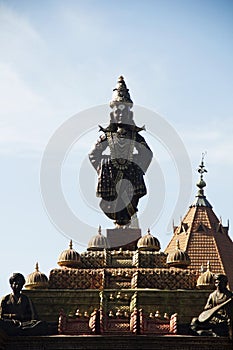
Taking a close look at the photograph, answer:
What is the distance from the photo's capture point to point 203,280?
130 feet

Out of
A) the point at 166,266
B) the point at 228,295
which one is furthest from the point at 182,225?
the point at 228,295

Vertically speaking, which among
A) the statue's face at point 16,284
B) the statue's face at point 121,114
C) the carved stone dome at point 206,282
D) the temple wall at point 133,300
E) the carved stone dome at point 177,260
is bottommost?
the statue's face at point 16,284

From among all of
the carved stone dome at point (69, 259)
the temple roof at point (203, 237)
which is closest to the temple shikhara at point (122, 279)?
the carved stone dome at point (69, 259)

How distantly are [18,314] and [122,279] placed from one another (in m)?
6.94

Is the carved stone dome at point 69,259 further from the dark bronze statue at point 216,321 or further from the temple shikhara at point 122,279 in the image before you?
the dark bronze statue at point 216,321

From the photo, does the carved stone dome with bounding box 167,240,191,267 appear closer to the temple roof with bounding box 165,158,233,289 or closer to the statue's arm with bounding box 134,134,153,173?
the statue's arm with bounding box 134,134,153,173

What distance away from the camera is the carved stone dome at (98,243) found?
143ft

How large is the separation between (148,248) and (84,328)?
948 cm

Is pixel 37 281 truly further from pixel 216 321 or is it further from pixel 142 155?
pixel 142 155

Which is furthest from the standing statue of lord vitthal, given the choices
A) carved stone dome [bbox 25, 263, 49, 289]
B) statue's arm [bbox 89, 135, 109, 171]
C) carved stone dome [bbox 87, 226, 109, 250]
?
carved stone dome [bbox 25, 263, 49, 289]

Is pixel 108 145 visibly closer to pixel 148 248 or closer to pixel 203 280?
pixel 148 248

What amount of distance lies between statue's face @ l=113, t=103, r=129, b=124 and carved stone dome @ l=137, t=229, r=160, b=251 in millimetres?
6939

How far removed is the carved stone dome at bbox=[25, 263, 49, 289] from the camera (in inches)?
1583

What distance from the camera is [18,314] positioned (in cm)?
3488
